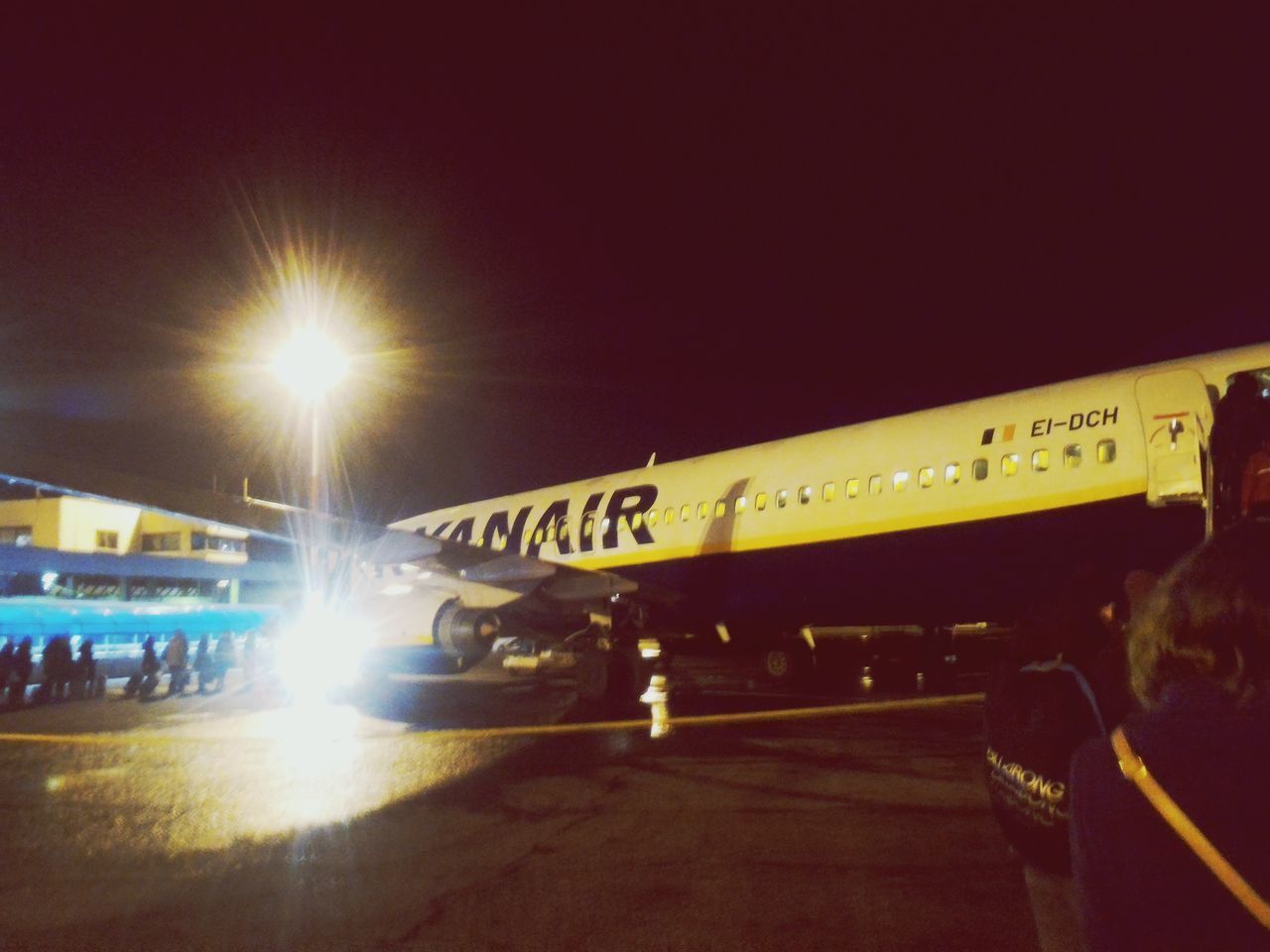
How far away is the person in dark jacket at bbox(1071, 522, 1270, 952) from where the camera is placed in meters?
1.24

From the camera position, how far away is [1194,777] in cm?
127

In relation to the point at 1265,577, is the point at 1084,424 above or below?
above

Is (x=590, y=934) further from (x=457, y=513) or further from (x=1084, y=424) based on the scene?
(x=457, y=513)

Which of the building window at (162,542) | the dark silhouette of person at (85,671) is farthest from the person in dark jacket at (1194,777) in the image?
the building window at (162,542)

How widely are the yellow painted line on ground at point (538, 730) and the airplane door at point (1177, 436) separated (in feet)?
15.4

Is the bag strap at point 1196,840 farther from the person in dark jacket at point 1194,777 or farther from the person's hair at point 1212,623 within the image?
the person's hair at point 1212,623

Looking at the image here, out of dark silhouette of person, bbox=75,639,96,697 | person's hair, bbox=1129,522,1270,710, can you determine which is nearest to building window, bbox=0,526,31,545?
dark silhouette of person, bbox=75,639,96,697

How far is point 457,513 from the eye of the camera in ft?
71.7

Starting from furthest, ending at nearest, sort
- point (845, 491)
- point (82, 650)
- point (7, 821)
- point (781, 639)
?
point (82, 650) < point (781, 639) < point (845, 491) < point (7, 821)

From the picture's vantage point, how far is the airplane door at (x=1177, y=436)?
10.5 metres

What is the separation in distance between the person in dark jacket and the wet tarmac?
338cm

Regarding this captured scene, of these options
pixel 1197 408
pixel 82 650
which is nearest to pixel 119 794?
pixel 1197 408

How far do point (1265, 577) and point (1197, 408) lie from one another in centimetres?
1081

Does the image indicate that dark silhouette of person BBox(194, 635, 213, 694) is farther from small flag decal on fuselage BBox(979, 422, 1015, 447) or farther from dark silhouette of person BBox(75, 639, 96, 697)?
small flag decal on fuselage BBox(979, 422, 1015, 447)
